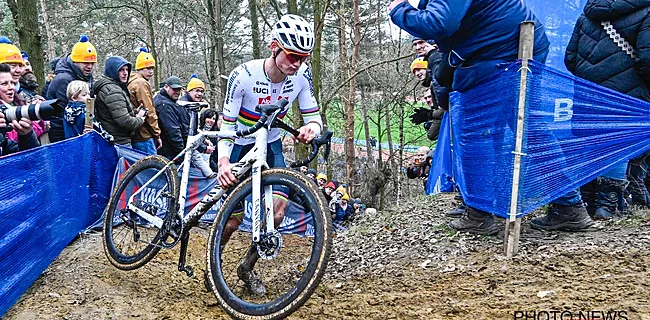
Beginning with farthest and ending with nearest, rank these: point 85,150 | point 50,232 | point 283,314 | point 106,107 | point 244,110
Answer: point 106,107
point 85,150
point 50,232
point 244,110
point 283,314

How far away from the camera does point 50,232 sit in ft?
14.8

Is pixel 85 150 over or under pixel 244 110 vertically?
under

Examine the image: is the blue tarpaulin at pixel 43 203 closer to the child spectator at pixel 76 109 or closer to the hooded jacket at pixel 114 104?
the child spectator at pixel 76 109

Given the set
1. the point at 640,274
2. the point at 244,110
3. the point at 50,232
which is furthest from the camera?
the point at 50,232

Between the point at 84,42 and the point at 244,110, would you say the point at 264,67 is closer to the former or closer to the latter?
the point at 244,110

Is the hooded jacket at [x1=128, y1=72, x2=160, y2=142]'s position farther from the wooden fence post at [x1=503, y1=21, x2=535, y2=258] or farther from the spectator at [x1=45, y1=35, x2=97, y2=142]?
the wooden fence post at [x1=503, y1=21, x2=535, y2=258]

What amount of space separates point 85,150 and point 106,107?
Answer: 1062mm

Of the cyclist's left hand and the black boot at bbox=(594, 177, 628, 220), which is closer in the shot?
the cyclist's left hand

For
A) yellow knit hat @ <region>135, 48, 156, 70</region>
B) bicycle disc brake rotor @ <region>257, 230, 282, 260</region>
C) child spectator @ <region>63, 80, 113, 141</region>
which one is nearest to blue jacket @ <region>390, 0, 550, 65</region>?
bicycle disc brake rotor @ <region>257, 230, 282, 260</region>

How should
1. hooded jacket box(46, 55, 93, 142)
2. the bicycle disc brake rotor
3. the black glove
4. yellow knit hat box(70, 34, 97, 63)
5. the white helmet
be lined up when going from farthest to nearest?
yellow knit hat box(70, 34, 97, 63) < the black glove < hooded jacket box(46, 55, 93, 142) < the white helmet < the bicycle disc brake rotor

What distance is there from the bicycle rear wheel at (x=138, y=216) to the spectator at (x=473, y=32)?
2515mm

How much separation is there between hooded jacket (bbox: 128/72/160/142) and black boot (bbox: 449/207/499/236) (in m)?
4.82

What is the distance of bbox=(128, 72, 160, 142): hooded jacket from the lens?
284 inches

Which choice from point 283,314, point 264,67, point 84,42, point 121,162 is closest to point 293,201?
point 283,314
